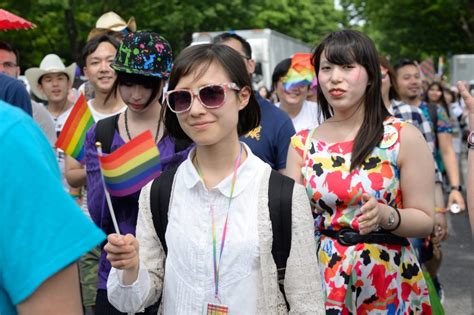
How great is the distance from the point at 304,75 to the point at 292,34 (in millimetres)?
44103

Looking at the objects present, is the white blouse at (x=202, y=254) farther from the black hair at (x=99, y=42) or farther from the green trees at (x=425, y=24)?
the green trees at (x=425, y=24)

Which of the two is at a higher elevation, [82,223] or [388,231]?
[82,223]

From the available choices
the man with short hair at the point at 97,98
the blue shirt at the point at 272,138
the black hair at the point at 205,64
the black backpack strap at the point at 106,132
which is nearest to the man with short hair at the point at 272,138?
the blue shirt at the point at 272,138

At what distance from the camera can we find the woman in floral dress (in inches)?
139

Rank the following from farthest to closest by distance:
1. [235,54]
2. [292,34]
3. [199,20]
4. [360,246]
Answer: [292,34] < [199,20] < [360,246] < [235,54]

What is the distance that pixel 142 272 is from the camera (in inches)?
102

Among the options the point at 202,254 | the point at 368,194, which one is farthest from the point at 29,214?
the point at 368,194

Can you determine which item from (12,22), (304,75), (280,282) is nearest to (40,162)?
(280,282)

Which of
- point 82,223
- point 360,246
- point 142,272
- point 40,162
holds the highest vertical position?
point 40,162

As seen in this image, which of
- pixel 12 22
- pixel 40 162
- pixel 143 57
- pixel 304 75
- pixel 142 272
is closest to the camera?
pixel 40 162

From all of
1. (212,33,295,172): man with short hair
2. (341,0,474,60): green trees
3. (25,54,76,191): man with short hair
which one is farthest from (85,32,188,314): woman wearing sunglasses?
(341,0,474,60): green trees

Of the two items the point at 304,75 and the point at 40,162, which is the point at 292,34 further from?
the point at 40,162

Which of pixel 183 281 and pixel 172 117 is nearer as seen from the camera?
pixel 183 281

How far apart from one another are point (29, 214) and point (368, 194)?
84.7 inches
